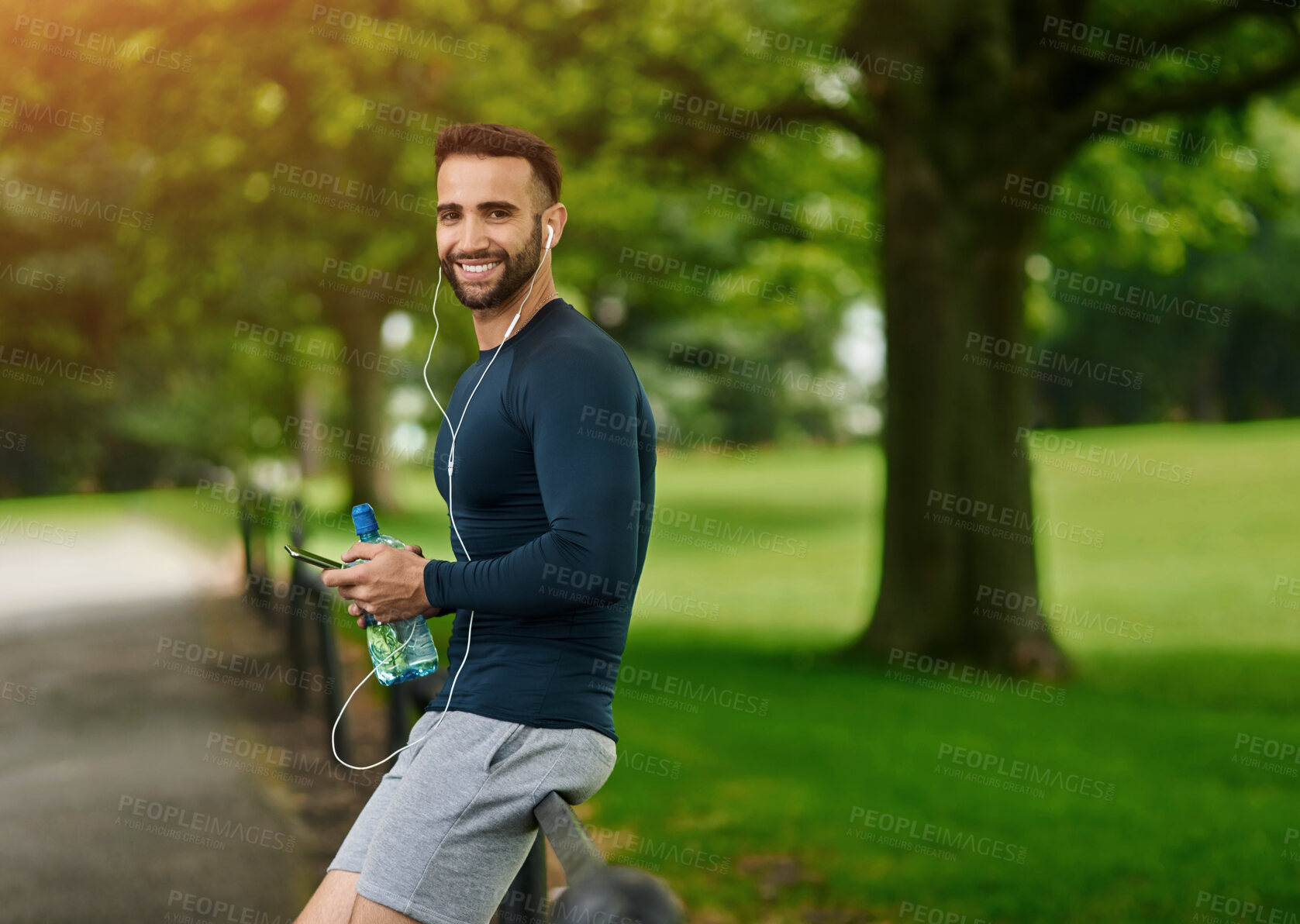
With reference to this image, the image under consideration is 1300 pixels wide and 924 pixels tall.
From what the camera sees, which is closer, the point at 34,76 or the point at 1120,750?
the point at 1120,750

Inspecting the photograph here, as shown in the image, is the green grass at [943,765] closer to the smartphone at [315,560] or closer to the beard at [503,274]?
the smartphone at [315,560]

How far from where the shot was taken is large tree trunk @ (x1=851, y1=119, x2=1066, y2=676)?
38.7 feet

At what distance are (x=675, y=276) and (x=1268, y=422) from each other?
2692 centimetres

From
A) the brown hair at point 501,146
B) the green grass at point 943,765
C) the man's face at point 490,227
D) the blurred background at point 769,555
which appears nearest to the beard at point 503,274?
the man's face at point 490,227

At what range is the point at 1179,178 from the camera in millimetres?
15539

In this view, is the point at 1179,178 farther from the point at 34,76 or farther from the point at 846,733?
the point at 34,76

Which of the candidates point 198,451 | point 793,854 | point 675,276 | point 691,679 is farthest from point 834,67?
point 198,451

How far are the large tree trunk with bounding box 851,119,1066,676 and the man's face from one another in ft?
32.4

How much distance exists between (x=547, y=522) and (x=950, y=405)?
33.1 feet

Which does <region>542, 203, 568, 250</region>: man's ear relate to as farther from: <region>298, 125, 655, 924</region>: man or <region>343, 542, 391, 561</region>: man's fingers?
<region>343, 542, 391, 561</region>: man's fingers

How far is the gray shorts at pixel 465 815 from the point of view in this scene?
2311mm

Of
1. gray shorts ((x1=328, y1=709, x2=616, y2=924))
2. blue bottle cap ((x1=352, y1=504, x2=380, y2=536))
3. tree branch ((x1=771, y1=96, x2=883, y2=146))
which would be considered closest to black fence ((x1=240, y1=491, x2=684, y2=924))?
gray shorts ((x1=328, y1=709, x2=616, y2=924))

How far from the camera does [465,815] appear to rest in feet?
7.60

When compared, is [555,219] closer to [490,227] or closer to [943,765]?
[490,227]
